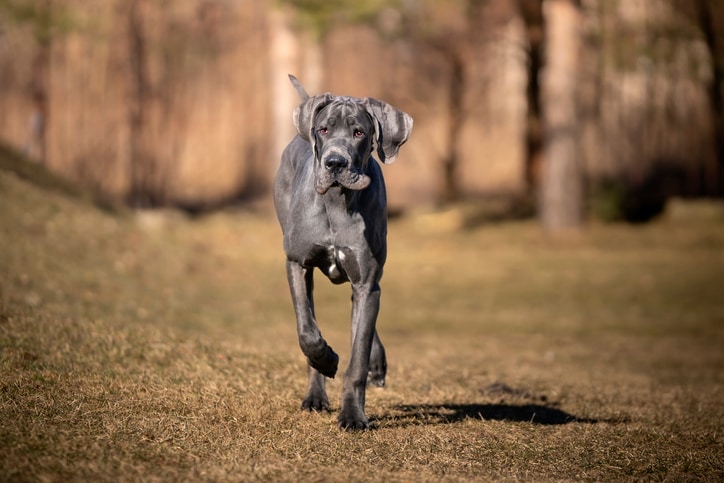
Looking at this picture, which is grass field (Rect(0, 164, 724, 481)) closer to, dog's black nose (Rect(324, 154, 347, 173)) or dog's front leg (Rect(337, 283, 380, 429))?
dog's front leg (Rect(337, 283, 380, 429))

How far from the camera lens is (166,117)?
28781 millimetres

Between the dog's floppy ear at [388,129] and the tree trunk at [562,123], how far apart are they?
1486 cm

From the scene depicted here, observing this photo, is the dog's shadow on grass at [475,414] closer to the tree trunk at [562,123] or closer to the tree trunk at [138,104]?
the tree trunk at [562,123]

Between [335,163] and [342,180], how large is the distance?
11cm

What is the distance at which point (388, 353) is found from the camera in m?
11.5

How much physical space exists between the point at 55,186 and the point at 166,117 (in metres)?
10.8

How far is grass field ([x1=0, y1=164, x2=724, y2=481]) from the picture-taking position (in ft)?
18.7

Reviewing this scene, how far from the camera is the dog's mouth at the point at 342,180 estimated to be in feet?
19.5

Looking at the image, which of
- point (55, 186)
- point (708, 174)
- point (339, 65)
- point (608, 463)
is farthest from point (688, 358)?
point (339, 65)

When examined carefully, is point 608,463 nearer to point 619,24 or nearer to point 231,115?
point 619,24

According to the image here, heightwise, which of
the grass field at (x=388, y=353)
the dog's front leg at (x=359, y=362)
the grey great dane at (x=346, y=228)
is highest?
the grey great dane at (x=346, y=228)

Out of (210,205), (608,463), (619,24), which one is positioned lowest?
(210,205)

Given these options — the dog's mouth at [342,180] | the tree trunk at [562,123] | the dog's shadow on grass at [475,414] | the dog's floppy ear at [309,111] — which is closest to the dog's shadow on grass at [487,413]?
the dog's shadow on grass at [475,414]

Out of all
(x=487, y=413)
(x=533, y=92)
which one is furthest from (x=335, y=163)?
(x=533, y=92)
